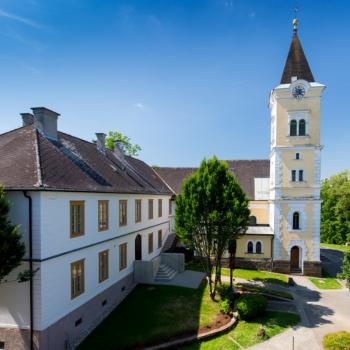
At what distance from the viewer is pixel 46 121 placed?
15.5 m

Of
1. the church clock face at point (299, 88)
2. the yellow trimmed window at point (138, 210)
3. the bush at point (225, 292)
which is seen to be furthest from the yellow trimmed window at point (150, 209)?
the church clock face at point (299, 88)

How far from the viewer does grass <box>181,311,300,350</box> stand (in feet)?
44.0

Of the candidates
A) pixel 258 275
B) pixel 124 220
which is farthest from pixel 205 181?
pixel 258 275

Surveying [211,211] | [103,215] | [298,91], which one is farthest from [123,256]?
[298,91]

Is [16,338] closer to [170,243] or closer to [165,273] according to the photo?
[165,273]

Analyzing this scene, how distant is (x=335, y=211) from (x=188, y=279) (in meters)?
38.8

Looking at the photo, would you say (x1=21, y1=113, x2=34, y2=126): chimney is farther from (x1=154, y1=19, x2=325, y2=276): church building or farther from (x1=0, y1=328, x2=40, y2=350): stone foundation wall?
(x1=154, y1=19, x2=325, y2=276): church building

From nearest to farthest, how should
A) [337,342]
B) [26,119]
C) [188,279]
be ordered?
[337,342]
[26,119]
[188,279]

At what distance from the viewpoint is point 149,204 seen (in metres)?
24.5

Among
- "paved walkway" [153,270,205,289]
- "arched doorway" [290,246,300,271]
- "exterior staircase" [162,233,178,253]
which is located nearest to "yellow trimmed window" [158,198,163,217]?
"exterior staircase" [162,233,178,253]

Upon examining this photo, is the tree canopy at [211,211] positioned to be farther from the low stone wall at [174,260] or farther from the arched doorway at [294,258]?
the arched doorway at [294,258]

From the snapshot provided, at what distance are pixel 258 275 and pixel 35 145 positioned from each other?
23.1 metres

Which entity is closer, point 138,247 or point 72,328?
point 72,328

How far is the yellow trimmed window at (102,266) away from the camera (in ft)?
51.8
